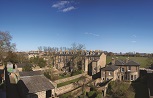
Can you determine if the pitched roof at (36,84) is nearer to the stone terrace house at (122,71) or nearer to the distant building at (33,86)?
the distant building at (33,86)

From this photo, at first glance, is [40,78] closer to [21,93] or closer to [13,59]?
[21,93]

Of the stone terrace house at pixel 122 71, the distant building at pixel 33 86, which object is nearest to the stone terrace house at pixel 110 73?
the stone terrace house at pixel 122 71

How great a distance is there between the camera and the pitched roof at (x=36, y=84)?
2633 cm

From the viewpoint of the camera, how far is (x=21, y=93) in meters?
29.1

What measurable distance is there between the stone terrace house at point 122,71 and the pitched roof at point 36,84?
2211 cm

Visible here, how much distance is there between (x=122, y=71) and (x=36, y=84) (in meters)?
29.2

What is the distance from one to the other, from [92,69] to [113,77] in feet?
36.9

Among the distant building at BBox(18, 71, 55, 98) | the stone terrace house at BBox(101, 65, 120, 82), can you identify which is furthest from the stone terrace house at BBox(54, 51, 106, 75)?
the distant building at BBox(18, 71, 55, 98)

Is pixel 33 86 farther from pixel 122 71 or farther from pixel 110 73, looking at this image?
pixel 122 71

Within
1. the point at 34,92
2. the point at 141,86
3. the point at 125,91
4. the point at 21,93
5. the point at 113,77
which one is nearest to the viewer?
the point at 34,92

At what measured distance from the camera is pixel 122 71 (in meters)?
48.9

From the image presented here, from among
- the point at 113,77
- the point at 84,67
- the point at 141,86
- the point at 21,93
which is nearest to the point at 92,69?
the point at 84,67

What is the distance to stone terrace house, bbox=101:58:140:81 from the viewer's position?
4616 cm

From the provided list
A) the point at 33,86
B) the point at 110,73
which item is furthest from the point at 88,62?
the point at 33,86
